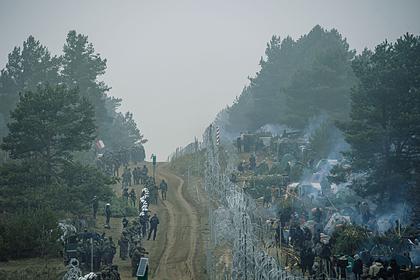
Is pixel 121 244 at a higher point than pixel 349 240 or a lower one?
lower

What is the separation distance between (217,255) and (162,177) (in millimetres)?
30370

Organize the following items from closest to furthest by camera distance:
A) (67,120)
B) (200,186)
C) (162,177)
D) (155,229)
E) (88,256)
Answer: (88,256), (155,229), (67,120), (200,186), (162,177)

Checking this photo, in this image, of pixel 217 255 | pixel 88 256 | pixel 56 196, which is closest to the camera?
pixel 88 256

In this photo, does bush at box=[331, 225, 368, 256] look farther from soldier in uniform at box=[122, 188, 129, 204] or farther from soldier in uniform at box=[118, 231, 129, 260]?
soldier in uniform at box=[122, 188, 129, 204]

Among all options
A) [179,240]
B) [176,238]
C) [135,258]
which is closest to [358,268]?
[135,258]

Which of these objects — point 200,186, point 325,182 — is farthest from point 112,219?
point 325,182

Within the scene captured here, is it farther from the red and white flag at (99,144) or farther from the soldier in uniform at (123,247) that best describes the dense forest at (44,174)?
the red and white flag at (99,144)

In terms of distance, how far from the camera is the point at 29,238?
35.3m

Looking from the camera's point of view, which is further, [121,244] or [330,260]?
[121,244]

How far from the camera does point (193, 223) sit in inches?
1730

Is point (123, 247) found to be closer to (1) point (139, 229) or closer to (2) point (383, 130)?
(1) point (139, 229)

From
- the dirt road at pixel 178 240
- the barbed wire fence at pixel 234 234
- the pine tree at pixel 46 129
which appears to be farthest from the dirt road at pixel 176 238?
the pine tree at pixel 46 129

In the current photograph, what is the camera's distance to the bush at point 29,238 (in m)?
34.9

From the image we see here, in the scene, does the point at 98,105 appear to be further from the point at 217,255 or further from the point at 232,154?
the point at 217,255
